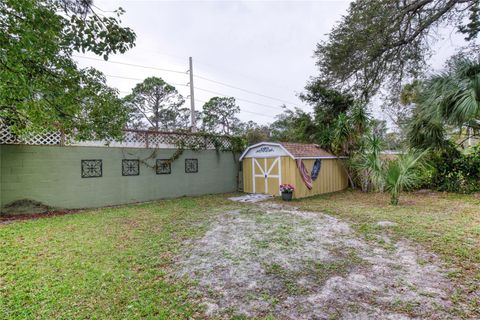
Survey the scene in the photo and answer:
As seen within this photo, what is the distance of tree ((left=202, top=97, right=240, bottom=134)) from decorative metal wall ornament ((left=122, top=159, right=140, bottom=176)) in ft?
37.9

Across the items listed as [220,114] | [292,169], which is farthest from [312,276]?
[220,114]

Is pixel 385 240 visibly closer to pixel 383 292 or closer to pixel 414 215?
pixel 383 292

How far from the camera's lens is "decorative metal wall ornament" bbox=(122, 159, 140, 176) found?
7820 mm

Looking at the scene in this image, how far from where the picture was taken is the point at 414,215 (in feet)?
17.8

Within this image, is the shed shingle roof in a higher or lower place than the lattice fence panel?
lower

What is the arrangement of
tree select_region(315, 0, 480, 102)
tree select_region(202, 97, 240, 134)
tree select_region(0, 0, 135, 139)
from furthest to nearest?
tree select_region(202, 97, 240, 134) < tree select_region(315, 0, 480, 102) < tree select_region(0, 0, 135, 139)

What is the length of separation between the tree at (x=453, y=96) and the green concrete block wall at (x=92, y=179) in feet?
22.7

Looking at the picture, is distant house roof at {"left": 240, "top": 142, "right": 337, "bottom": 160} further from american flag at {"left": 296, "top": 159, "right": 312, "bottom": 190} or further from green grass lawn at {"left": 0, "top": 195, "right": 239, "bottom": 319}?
green grass lawn at {"left": 0, "top": 195, "right": 239, "bottom": 319}

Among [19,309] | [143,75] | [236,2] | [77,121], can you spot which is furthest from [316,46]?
[143,75]

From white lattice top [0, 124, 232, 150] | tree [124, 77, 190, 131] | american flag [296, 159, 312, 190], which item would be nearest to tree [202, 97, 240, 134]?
tree [124, 77, 190, 131]

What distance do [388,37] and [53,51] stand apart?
768 centimetres

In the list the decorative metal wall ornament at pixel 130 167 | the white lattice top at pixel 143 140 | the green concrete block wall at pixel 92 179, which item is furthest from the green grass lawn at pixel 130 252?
the white lattice top at pixel 143 140

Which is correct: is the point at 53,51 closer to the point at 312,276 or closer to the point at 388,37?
the point at 312,276

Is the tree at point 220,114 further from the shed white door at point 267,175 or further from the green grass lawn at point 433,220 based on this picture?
the green grass lawn at point 433,220
